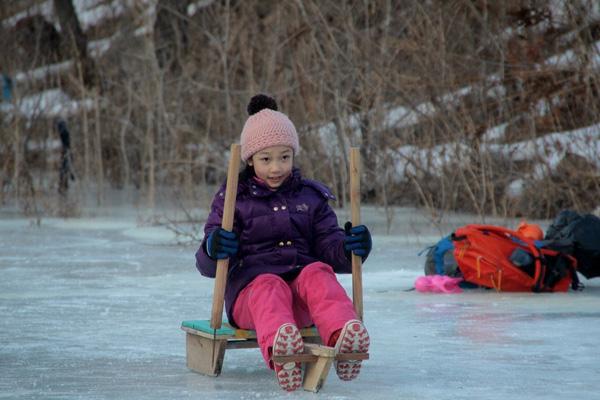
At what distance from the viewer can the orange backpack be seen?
764cm

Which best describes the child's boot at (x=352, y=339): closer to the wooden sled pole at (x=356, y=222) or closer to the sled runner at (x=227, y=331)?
the sled runner at (x=227, y=331)

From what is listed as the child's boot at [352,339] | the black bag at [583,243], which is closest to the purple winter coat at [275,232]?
the child's boot at [352,339]

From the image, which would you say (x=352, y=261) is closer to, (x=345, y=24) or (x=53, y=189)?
(x=345, y=24)

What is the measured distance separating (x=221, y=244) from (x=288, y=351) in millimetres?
539

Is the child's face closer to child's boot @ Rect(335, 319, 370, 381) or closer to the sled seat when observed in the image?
the sled seat

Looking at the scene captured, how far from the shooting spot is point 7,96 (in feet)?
57.6

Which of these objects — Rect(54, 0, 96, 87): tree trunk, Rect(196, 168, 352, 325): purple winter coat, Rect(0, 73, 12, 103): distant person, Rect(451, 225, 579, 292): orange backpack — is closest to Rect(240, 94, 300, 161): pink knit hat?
Rect(196, 168, 352, 325): purple winter coat

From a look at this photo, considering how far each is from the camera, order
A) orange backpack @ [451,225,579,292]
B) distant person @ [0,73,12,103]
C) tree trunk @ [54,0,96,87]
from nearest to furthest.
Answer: orange backpack @ [451,225,579,292] → distant person @ [0,73,12,103] → tree trunk @ [54,0,96,87]

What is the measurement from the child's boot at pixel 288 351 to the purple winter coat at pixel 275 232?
0.49 m

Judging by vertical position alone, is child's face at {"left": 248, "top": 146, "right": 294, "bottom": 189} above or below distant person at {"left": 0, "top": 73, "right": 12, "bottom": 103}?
below

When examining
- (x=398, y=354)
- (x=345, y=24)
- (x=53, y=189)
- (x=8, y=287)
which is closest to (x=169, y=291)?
(x=8, y=287)

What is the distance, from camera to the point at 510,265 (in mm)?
7660

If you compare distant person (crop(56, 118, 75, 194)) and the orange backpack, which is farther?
distant person (crop(56, 118, 75, 194))

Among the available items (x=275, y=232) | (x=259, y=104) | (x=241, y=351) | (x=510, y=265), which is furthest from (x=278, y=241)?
(x=510, y=265)
